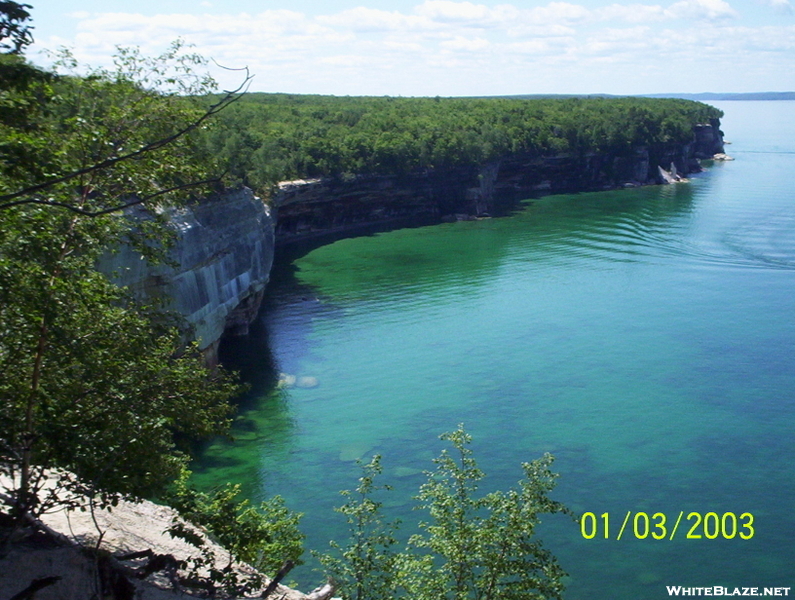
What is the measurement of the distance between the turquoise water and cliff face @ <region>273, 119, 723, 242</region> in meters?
6.04

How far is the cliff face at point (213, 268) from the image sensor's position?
2913 cm

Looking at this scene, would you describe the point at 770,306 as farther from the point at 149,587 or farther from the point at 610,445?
the point at 149,587

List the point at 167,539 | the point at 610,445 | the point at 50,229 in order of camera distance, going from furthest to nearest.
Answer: the point at 610,445 < the point at 167,539 < the point at 50,229

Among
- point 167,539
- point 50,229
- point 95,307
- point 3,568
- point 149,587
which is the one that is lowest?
point 167,539

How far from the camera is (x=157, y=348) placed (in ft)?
40.2

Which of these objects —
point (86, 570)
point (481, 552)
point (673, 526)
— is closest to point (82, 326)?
point (86, 570)

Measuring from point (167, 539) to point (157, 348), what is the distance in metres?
6.78

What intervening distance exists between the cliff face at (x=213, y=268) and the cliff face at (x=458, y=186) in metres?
14.4

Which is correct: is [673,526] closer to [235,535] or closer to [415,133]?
[235,535]

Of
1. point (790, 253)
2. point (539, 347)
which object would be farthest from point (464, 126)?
point (539, 347)

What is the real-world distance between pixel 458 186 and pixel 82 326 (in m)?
73.4

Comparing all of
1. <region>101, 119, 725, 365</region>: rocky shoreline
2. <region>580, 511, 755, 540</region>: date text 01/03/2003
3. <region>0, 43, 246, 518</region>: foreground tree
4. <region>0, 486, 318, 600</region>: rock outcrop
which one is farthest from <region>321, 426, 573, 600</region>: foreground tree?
<region>580, 511, 755, 540</region>: date text 01/03/2003

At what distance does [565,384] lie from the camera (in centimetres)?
3388

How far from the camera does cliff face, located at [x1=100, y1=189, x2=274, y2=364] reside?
29130 millimetres
